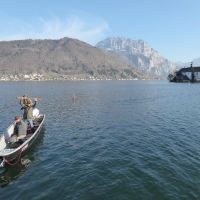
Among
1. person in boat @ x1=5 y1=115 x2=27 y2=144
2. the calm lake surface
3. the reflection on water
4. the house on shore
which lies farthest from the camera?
the house on shore

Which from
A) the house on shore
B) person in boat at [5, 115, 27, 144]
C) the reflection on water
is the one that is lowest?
the reflection on water

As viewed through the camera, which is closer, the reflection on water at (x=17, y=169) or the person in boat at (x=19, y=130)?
the reflection on water at (x=17, y=169)

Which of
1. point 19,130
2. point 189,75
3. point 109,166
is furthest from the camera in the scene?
point 189,75

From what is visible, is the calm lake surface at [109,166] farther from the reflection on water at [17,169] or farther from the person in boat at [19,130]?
the person in boat at [19,130]

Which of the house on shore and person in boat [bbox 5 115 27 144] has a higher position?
the house on shore

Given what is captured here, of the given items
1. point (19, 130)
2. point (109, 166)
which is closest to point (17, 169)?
point (19, 130)

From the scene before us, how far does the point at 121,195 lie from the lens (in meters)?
11.9

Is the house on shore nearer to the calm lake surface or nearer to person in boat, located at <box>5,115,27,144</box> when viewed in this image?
the calm lake surface

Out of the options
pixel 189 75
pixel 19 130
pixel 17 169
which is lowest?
pixel 17 169

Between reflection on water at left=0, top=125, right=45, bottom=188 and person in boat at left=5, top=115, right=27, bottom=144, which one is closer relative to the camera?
reflection on water at left=0, top=125, right=45, bottom=188

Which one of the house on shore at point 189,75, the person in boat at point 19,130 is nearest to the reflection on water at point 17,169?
the person in boat at point 19,130

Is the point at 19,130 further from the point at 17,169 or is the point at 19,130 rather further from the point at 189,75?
the point at 189,75

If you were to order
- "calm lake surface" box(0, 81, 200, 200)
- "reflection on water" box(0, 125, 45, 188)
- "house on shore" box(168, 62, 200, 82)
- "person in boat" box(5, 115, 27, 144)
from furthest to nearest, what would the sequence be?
"house on shore" box(168, 62, 200, 82) → "person in boat" box(5, 115, 27, 144) → "reflection on water" box(0, 125, 45, 188) → "calm lake surface" box(0, 81, 200, 200)

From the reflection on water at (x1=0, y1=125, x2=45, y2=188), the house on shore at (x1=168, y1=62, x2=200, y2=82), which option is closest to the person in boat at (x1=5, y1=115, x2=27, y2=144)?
the reflection on water at (x1=0, y1=125, x2=45, y2=188)
